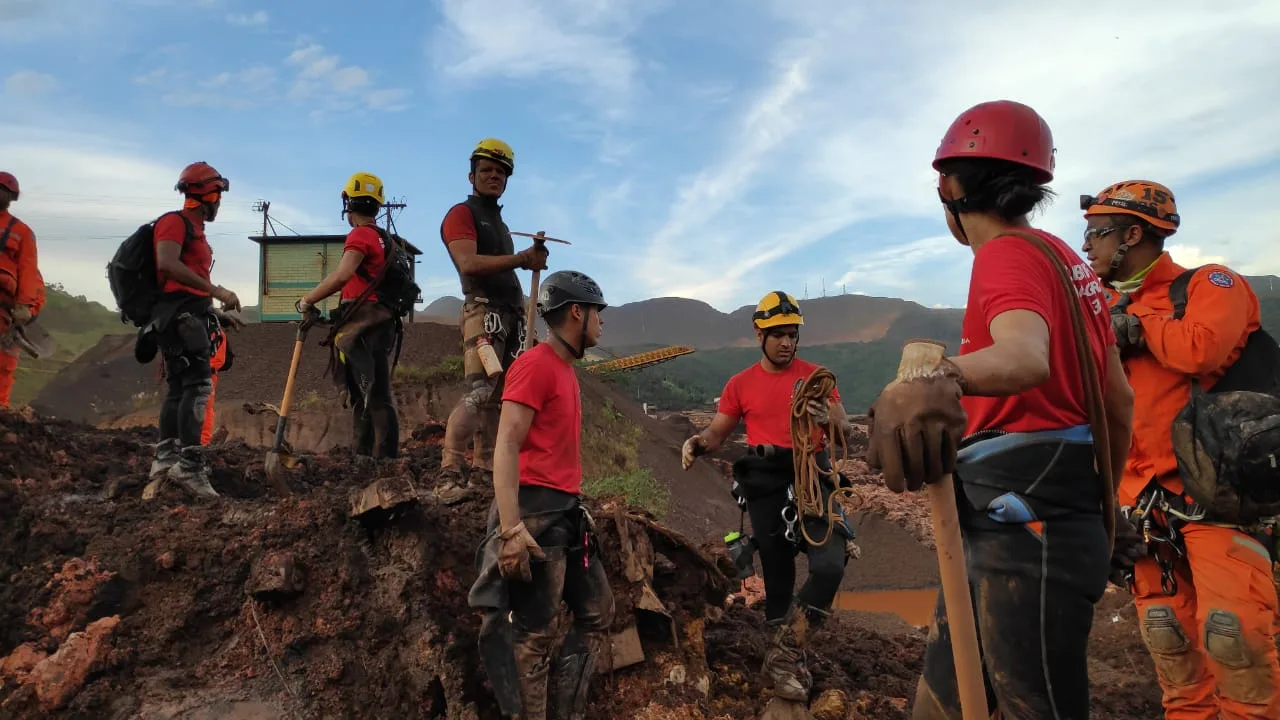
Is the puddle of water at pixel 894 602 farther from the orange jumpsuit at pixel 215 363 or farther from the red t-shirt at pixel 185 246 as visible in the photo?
the red t-shirt at pixel 185 246

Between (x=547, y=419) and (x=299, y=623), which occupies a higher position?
(x=547, y=419)

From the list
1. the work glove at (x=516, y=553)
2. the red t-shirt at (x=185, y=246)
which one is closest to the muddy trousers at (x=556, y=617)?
the work glove at (x=516, y=553)

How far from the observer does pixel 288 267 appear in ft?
76.6

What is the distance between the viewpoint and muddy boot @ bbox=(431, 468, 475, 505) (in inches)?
203

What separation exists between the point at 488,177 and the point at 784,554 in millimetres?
3228

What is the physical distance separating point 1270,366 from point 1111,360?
5.99ft

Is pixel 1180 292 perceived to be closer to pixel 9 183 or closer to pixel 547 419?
pixel 547 419

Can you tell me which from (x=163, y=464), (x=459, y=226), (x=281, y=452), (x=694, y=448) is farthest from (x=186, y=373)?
(x=694, y=448)

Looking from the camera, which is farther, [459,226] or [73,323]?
[73,323]

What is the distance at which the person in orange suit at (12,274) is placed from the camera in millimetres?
6566

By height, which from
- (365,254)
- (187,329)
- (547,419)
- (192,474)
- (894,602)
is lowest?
(894,602)

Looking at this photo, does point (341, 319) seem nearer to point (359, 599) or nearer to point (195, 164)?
point (195, 164)

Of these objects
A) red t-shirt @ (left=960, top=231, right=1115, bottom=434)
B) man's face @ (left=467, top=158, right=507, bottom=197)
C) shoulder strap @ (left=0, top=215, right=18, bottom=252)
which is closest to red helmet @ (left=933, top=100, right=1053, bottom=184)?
red t-shirt @ (left=960, top=231, right=1115, bottom=434)

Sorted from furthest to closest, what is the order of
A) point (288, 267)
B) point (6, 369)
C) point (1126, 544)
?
point (288, 267), point (6, 369), point (1126, 544)
